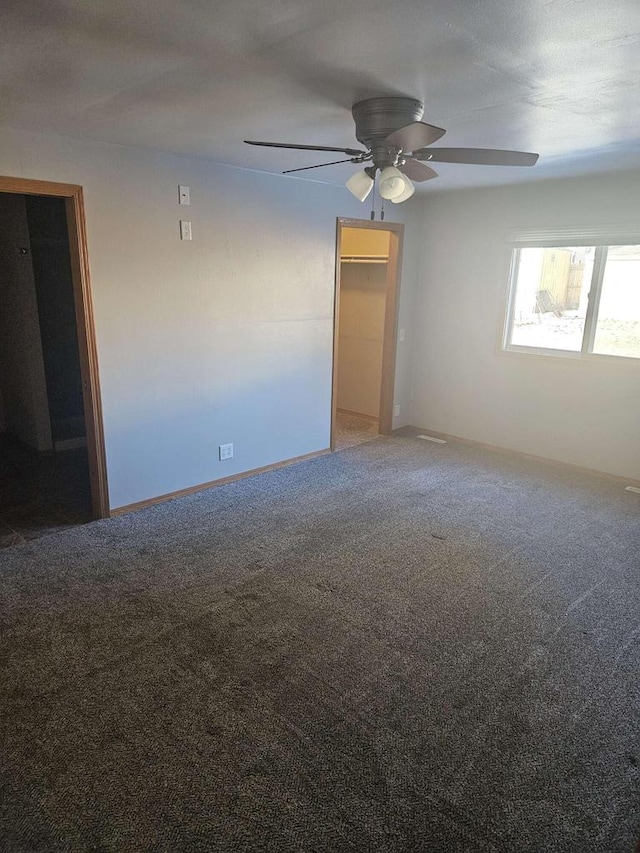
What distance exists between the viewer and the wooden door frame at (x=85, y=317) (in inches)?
123

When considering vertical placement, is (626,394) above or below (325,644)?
above

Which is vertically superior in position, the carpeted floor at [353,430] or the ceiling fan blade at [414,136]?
the ceiling fan blade at [414,136]

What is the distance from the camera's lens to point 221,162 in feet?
12.6

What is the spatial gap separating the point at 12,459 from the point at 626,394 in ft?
17.5

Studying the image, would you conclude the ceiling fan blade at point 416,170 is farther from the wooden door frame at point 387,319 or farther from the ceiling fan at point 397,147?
the wooden door frame at point 387,319

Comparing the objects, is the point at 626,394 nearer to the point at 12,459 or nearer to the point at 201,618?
the point at 201,618

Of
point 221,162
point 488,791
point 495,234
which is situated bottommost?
point 488,791

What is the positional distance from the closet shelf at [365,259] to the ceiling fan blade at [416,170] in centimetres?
287

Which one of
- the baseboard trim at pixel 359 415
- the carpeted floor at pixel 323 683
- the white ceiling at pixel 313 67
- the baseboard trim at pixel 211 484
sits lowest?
the carpeted floor at pixel 323 683

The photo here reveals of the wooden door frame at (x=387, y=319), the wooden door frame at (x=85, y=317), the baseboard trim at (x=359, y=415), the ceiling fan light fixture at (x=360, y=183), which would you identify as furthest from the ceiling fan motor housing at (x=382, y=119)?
the baseboard trim at (x=359, y=415)

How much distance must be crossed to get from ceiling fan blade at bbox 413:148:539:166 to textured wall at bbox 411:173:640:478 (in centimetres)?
231

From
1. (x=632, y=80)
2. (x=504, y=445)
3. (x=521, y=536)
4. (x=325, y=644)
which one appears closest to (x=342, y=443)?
(x=504, y=445)

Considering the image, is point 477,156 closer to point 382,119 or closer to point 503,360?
point 382,119

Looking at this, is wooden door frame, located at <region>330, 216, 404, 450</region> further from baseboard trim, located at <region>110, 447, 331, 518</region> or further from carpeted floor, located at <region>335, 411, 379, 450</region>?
baseboard trim, located at <region>110, 447, 331, 518</region>
